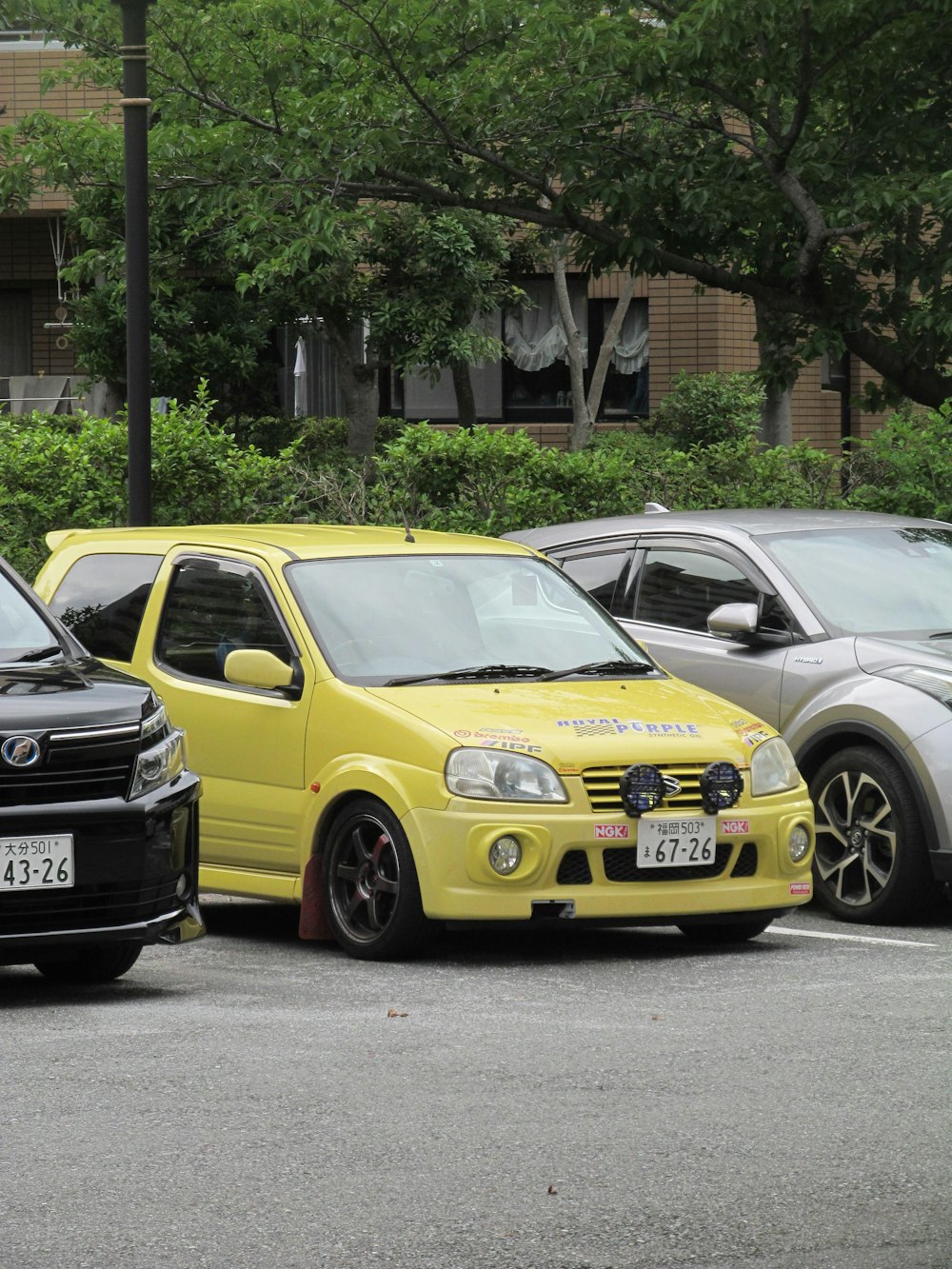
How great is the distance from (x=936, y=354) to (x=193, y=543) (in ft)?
22.1

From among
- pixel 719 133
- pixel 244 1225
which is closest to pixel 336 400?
pixel 719 133

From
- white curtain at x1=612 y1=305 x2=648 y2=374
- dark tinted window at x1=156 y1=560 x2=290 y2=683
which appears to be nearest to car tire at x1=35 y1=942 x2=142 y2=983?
A: dark tinted window at x1=156 y1=560 x2=290 y2=683

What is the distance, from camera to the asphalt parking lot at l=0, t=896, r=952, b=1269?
186 inches

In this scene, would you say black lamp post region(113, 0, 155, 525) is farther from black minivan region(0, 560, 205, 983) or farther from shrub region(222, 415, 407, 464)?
shrub region(222, 415, 407, 464)

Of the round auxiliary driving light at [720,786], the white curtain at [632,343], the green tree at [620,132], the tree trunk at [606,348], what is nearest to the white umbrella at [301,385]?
the tree trunk at [606,348]

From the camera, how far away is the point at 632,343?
30.7m

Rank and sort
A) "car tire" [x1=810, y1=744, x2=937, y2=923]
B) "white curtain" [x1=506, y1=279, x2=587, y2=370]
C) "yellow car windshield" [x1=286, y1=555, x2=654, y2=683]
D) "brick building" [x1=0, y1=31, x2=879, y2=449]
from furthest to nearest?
"white curtain" [x1=506, y1=279, x2=587, y2=370]
"brick building" [x1=0, y1=31, x2=879, y2=449]
"car tire" [x1=810, y1=744, x2=937, y2=923]
"yellow car windshield" [x1=286, y1=555, x2=654, y2=683]

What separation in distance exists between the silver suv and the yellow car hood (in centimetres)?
81

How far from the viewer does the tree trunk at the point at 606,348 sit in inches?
1123

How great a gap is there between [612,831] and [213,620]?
7.35 feet

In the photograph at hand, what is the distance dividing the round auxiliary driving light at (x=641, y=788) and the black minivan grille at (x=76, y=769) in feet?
6.08

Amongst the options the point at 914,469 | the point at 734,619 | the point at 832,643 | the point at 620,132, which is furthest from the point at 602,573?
the point at 620,132

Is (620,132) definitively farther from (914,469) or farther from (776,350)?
(914,469)

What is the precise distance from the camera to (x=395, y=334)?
2450 centimetres
